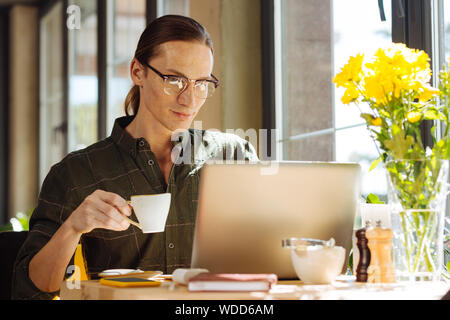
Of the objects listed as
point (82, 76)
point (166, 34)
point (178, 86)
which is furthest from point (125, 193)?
point (82, 76)

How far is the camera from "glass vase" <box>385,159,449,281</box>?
1190mm

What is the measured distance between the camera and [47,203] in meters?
1.73

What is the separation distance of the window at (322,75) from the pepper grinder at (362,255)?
35.1 inches

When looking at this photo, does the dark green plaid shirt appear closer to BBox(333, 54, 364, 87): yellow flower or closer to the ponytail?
the ponytail

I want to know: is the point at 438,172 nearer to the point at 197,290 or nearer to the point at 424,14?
the point at 197,290

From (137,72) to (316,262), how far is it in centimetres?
97

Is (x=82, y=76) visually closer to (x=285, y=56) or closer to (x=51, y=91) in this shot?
(x=51, y=91)

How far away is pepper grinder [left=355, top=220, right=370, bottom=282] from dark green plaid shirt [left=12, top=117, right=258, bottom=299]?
619 millimetres

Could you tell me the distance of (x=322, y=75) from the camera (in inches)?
104

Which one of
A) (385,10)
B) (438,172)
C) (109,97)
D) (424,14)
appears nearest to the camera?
(438,172)
